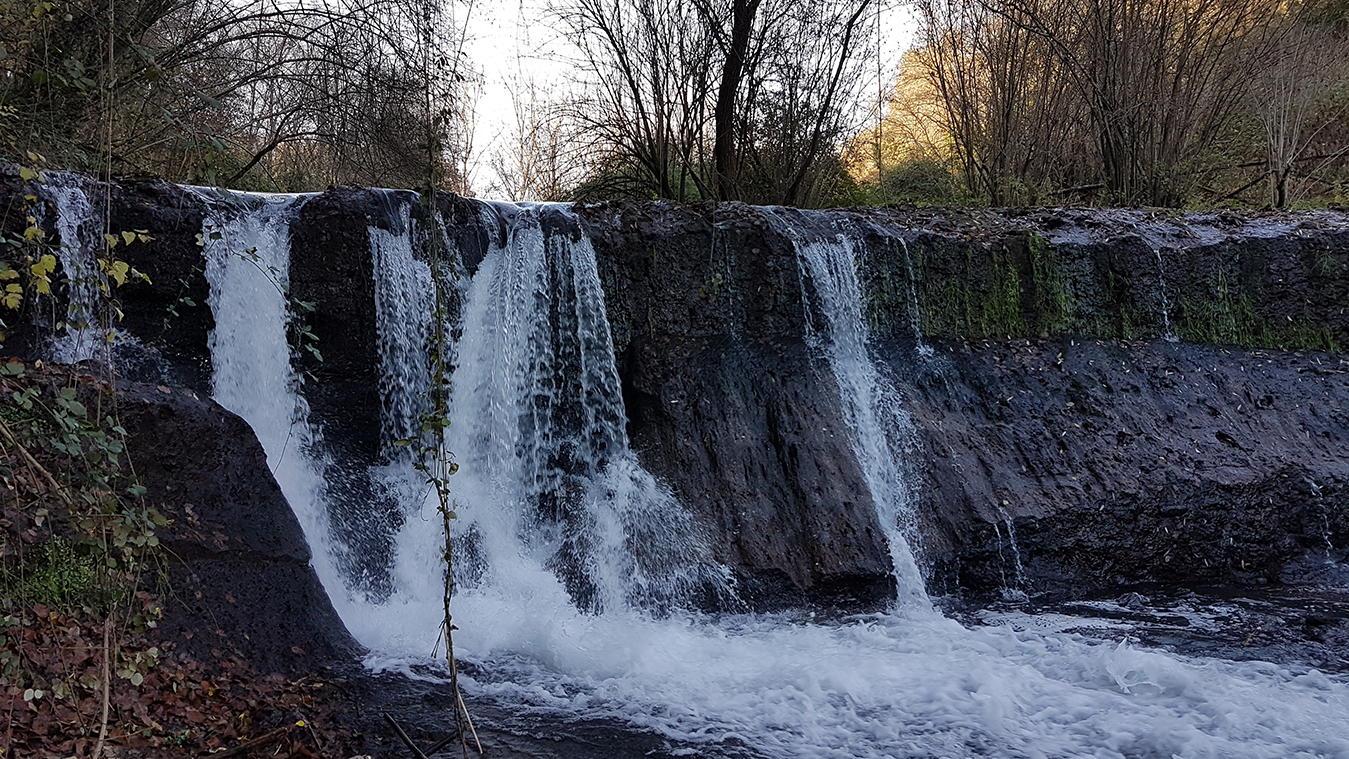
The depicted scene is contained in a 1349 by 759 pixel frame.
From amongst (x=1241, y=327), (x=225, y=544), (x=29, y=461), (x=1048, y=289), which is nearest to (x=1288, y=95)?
(x=1241, y=327)

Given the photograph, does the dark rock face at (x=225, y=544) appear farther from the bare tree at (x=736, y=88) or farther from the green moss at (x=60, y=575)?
the bare tree at (x=736, y=88)

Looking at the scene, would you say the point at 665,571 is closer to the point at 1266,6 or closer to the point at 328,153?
the point at 328,153

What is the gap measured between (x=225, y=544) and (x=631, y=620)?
253 centimetres

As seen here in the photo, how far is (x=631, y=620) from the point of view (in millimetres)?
5566

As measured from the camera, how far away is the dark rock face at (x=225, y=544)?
4.25 meters

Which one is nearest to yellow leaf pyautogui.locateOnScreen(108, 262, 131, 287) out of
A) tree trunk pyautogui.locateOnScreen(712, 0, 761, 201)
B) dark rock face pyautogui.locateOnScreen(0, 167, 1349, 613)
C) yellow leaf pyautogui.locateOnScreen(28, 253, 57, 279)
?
yellow leaf pyautogui.locateOnScreen(28, 253, 57, 279)

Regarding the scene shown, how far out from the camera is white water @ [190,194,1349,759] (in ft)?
12.6

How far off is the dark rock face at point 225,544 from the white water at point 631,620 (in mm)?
498

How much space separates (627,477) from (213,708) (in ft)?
10.8

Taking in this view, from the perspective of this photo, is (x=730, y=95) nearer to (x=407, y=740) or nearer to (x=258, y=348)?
(x=258, y=348)

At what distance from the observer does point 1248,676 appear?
4281 millimetres

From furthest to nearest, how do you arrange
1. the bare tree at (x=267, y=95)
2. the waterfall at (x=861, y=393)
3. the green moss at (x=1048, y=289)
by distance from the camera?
1. the green moss at (x=1048, y=289)
2. the waterfall at (x=861, y=393)
3. the bare tree at (x=267, y=95)

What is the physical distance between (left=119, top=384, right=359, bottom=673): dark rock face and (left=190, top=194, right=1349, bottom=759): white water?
50 cm

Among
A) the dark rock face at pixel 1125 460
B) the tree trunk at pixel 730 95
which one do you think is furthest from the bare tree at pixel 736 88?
the dark rock face at pixel 1125 460
